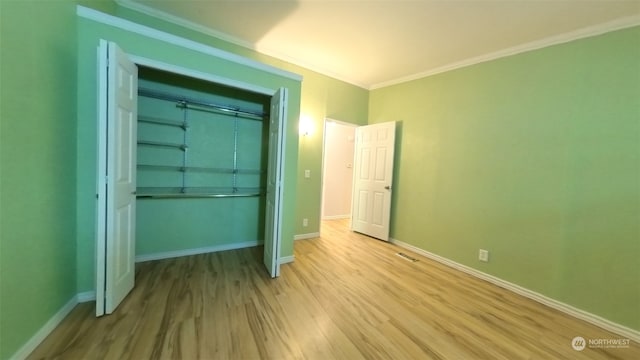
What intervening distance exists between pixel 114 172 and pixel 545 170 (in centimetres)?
411

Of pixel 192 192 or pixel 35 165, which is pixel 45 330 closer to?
pixel 35 165

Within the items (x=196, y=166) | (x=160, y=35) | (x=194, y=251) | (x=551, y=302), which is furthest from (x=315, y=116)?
(x=551, y=302)

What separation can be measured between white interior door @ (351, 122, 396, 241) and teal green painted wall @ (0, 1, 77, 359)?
382cm

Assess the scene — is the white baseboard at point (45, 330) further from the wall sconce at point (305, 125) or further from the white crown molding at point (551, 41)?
the white crown molding at point (551, 41)

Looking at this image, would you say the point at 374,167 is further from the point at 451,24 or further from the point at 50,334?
the point at 50,334

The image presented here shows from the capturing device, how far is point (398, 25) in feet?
8.14

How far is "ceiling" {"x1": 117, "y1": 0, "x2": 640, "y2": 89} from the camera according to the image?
210 cm

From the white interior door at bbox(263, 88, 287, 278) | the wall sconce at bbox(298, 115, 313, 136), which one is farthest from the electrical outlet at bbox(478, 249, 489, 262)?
the wall sconce at bbox(298, 115, 313, 136)

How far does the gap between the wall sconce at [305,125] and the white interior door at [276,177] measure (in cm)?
111

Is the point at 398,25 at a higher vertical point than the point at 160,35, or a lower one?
higher

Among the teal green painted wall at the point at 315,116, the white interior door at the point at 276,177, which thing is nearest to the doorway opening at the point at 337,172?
the teal green painted wall at the point at 315,116

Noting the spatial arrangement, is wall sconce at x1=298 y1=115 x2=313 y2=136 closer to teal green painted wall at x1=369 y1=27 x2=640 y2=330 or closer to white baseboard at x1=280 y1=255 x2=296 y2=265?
teal green painted wall at x1=369 y1=27 x2=640 y2=330

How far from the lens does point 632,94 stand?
204 cm

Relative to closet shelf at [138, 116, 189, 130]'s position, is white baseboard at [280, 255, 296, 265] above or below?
below
